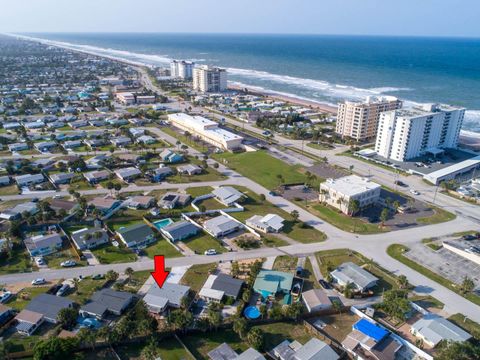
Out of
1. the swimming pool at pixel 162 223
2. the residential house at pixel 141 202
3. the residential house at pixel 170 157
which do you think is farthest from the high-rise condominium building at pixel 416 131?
the residential house at pixel 141 202

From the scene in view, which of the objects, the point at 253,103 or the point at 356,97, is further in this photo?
the point at 356,97

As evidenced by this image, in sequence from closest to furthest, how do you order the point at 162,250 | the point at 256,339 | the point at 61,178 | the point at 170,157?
the point at 256,339, the point at 162,250, the point at 61,178, the point at 170,157

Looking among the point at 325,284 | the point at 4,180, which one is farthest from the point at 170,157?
the point at 325,284

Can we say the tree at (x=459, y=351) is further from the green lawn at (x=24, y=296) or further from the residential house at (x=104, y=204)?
the residential house at (x=104, y=204)

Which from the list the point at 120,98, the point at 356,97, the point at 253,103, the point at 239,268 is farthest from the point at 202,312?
the point at 356,97

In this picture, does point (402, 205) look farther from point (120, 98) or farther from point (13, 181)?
point (120, 98)

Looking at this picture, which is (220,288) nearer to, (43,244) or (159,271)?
(159,271)

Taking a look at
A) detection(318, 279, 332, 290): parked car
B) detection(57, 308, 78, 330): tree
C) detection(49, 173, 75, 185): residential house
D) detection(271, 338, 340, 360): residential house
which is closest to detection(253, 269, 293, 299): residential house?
detection(318, 279, 332, 290): parked car

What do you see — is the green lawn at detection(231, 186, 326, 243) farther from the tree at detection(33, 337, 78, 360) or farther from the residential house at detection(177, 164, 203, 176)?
the tree at detection(33, 337, 78, 360)
